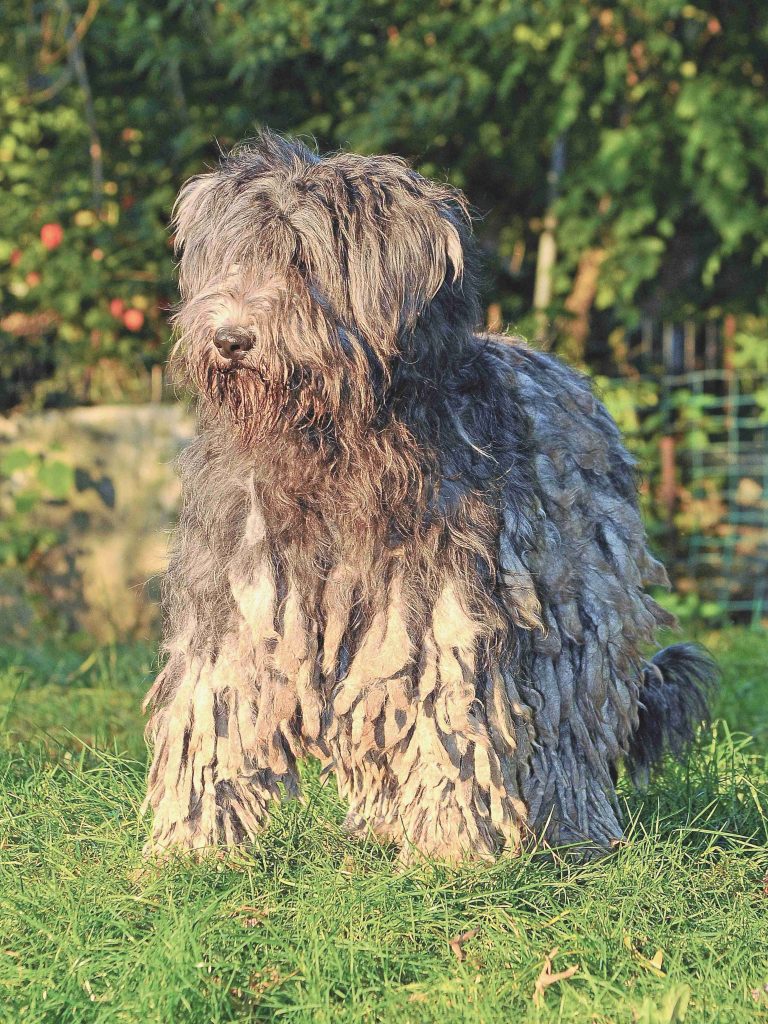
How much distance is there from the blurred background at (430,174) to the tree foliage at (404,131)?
0.02 meters

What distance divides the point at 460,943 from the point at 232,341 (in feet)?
4.25

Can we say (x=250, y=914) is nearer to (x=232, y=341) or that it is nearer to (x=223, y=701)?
(x=223, y=701)

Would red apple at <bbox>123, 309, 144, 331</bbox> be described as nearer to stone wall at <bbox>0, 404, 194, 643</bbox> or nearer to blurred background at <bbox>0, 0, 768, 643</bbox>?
blurred background at <bbox>0, 0, 768, 643</bbox>

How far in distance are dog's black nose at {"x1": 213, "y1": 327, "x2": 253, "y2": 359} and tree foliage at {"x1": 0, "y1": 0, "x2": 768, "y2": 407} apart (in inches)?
172

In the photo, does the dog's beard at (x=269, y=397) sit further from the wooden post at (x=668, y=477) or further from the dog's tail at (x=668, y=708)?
the wooden post at (x=668, y=477)

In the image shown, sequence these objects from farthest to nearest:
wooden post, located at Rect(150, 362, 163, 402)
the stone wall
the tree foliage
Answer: wooden post, located at Rect(150, 362, 163, 402) → the stone wall → the tree foliage

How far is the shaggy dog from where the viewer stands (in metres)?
2.79

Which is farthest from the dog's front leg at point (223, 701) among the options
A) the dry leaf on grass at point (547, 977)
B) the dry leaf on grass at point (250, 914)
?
the dry leaf on grass at point (547, 977)

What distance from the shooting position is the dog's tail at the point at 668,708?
376cm

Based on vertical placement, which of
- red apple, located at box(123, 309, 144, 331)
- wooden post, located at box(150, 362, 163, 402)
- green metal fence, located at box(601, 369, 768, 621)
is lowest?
green metal fence, located at box(601, 369, 768, 621)

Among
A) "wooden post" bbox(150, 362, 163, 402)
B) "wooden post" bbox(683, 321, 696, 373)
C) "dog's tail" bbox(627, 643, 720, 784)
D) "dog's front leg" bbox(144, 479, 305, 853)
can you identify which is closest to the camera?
"dog's front leg" bbox(144, 479, 305, 853)

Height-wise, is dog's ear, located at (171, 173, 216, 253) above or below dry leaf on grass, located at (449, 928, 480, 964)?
above

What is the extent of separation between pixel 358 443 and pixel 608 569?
90 cm

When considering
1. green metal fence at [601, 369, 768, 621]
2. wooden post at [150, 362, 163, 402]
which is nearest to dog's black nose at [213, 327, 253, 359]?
green metal fence at [601, 369, 768, 621]
